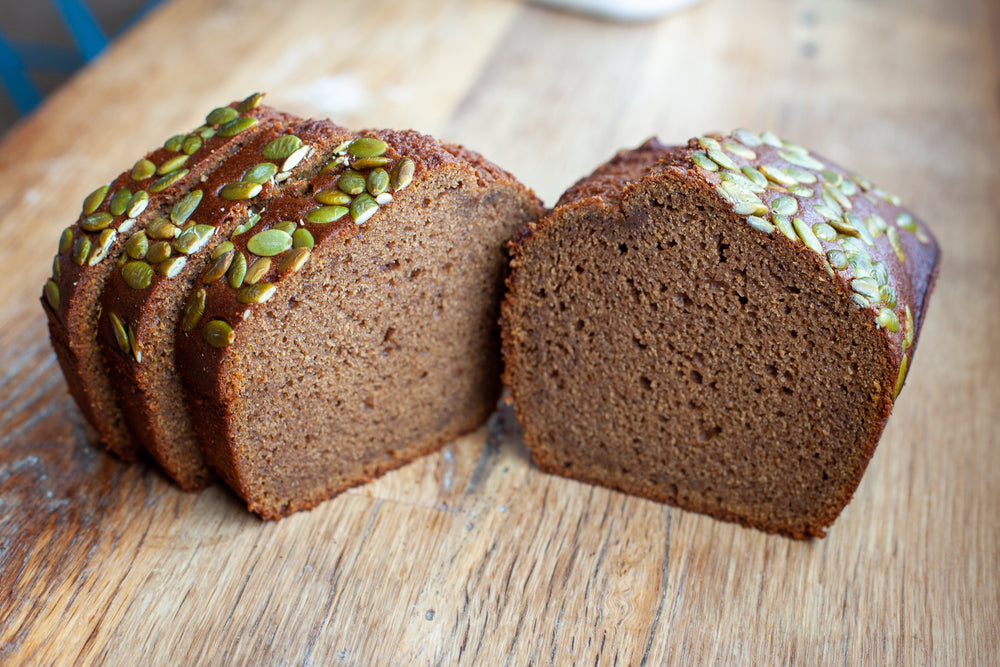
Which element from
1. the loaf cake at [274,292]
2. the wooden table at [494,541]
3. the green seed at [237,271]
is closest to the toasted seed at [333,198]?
the loaf cake at [274,292]

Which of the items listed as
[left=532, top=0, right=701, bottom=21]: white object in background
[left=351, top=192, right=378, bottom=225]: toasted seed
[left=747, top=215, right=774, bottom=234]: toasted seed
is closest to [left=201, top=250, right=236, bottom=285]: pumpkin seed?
[left=351, top=192, right=378, bottom=225]: toasted seed

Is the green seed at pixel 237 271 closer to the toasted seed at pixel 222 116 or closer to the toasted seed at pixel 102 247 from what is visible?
the toasted seed at pixel 102 247

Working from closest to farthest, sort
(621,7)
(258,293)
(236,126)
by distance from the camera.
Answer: (258,293)
(236,126)
(621,7)

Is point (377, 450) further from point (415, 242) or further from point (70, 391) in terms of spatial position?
A: point (70, 391)

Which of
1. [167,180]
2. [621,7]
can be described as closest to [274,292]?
[167,180]

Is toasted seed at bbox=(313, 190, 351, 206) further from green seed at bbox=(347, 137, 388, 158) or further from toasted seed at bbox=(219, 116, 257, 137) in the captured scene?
toasted seed at bbox=(219, 116, 257, 137)

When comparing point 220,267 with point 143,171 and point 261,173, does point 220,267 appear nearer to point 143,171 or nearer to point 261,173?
point 261,173
